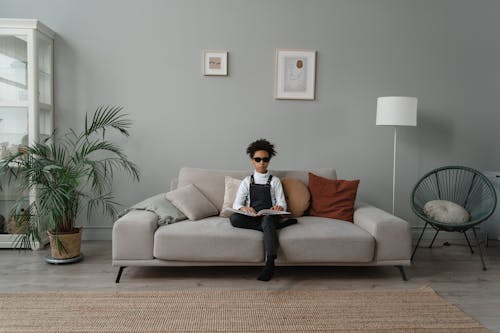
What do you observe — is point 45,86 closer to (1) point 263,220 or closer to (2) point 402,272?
(1) point 263,220

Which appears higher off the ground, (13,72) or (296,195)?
(13,72)

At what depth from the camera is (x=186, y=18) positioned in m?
3.90

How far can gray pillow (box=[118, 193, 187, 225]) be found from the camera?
3.06 m

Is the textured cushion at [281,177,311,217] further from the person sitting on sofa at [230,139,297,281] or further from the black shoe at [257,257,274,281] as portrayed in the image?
the black shoe at [257,257,274,281]

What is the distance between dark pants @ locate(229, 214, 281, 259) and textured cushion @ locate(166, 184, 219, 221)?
316 mm

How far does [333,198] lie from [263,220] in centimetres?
74

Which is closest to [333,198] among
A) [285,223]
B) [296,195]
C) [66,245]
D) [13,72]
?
[296,195]

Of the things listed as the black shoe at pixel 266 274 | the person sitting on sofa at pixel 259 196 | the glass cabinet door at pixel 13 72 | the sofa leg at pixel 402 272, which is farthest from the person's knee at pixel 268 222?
the glass cabinet door at pixel 13 72

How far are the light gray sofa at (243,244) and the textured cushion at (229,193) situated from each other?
0.35 meters

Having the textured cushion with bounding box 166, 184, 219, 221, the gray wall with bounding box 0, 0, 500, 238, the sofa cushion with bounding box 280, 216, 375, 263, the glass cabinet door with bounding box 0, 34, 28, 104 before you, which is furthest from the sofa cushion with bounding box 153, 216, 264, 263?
the glass cabinet door with bounding box 0, 34, 28, 104

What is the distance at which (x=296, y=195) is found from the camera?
134 inches

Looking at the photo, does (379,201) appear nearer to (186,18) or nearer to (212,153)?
(212,153)

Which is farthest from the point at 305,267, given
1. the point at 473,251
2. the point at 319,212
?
the point at 473,251

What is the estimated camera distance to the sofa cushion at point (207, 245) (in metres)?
2.85
